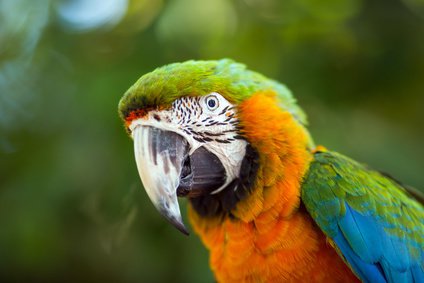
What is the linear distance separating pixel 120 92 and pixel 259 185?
85 cm

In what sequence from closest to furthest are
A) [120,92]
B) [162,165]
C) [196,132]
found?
1. [162,165]
2. [196,132]
3. [120,92]

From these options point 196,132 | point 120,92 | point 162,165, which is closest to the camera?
point 162,165

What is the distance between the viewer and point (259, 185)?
158cm

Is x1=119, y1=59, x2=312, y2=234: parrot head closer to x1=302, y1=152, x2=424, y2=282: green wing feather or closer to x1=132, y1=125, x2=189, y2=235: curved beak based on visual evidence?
x1=132, y1=125, x2=189, y2=235: curved beak

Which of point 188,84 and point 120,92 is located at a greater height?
point 188,84

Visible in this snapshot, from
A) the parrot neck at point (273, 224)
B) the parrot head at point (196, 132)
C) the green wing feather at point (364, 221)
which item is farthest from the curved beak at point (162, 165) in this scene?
the green wing feather at point (364, 221)

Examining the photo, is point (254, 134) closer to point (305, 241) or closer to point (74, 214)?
point (305, 241)

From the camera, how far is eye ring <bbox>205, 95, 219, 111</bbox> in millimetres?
1547

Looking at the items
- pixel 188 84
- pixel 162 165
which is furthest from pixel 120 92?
pixel 162 165

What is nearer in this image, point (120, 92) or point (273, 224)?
point (273, 224)

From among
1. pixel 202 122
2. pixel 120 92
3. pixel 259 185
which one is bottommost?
pixel 120 92

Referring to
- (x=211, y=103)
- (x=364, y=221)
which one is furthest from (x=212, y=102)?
(x=364, y=221)

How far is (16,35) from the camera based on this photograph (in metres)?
2.42

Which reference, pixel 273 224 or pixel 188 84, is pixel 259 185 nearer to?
pixel 273 224
